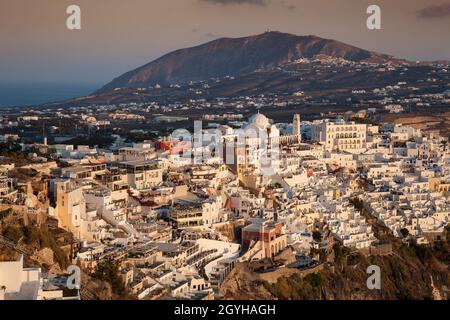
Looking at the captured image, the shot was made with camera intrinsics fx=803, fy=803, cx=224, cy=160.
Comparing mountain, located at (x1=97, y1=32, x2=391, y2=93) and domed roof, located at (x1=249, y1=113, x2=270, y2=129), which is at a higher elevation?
mountain, located at (x1=97, y1=32, x2=391, y2=93)

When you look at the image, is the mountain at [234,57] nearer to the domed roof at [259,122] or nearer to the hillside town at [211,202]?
the domed roof at [259,122]

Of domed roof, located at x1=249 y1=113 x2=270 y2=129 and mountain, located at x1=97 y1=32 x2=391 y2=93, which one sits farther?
mountain, located at x1=97 y1=32 x2=391 y2=93

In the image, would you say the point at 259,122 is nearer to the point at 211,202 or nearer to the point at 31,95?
the point at 211,202

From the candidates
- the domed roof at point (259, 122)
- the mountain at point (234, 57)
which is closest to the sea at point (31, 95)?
the mountain at point (234, 57)

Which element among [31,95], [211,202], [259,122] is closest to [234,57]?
[31,95]

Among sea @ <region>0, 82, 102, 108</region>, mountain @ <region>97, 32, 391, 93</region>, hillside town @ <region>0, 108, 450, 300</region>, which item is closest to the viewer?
hillside town @ <region>0, 108, 450, 300</region>

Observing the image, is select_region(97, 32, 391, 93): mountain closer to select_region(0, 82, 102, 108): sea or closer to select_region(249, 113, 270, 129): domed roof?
select_region(0, 82, 102, 108): sea

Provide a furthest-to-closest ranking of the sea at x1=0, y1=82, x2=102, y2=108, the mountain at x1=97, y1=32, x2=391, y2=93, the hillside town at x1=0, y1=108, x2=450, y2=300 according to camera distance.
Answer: the mountain at x1=97, y1=32, x2=391, y2=93 < the sea at x1=0, y1=82, x2=102, y2=108 < the hillside town at x1=0, y1=108, x2=450, y2=300


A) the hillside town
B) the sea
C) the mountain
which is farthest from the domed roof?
the mountain
